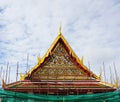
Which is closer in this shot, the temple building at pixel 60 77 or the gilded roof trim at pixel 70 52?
the temple building at pixel 60 77

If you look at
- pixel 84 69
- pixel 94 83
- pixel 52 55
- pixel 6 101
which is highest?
pixel 52 55

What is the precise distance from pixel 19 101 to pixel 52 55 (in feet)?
17.3

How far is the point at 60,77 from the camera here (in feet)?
49.6

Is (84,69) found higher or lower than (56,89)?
higher

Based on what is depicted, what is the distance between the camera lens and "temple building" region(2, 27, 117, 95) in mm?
13828

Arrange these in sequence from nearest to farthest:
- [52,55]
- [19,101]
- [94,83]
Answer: [19,101] < [94,83] < [52,55]

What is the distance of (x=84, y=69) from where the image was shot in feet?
50.4

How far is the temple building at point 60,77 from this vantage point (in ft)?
45.4

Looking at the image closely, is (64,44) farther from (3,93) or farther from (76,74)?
(3,93)

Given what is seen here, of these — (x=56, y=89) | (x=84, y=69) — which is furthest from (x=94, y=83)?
(x=56, y=89)

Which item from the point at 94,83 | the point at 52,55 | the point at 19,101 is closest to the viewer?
the point at 19,101

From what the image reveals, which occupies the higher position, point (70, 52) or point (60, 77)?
point (70, 52)

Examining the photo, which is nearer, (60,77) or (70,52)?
(60,77)

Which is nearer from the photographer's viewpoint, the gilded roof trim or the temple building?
the temple building
